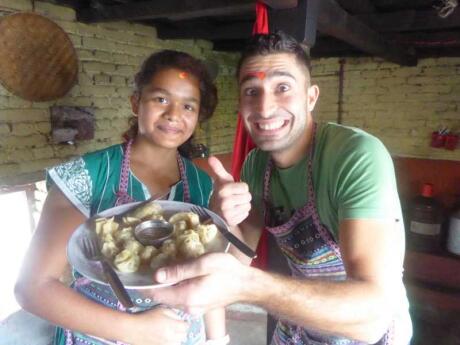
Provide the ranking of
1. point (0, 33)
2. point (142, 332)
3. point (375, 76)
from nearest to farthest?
point (142, 332) < point (0, 33) < point (375, 76)

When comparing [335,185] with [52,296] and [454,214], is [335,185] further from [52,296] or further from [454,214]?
[454,214]

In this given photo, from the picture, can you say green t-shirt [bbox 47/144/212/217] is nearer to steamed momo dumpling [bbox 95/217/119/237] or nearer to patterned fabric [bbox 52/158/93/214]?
patterned fabric [bbox 52/158/93/214]

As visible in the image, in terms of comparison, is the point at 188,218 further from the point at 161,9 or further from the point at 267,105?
the point at 161,9

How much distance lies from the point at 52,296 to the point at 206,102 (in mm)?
923

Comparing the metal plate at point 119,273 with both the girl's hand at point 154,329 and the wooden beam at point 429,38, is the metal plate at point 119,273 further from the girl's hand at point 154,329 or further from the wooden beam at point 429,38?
the wooden beam at point 429,38

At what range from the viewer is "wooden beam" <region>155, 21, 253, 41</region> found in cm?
321

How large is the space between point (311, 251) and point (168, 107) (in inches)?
29.9

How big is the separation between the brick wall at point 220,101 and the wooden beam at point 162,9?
0.18 m

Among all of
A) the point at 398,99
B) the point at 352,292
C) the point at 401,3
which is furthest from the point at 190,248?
the point at 398,99

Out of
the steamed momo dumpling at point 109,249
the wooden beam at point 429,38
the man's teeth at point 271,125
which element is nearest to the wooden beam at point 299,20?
the man's teeth at point 271,125

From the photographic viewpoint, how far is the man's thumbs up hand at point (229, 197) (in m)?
1.14

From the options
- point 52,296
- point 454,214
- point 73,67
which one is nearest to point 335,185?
point 52,296

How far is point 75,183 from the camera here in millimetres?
1197

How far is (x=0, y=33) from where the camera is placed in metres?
2.14
